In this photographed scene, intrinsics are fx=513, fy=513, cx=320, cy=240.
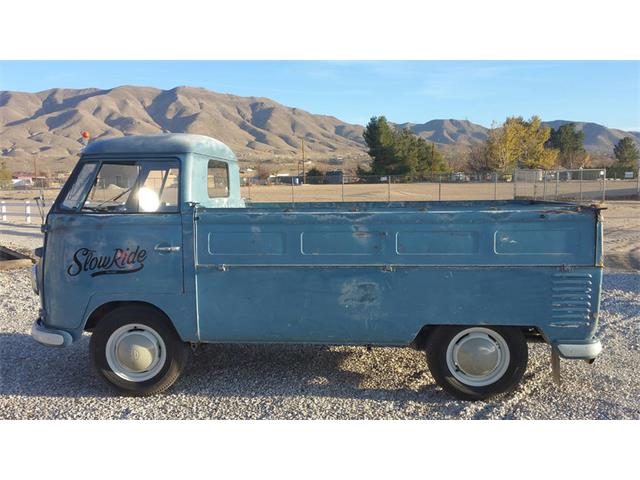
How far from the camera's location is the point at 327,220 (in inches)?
170

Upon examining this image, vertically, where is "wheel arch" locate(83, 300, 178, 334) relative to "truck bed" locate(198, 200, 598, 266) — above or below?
below

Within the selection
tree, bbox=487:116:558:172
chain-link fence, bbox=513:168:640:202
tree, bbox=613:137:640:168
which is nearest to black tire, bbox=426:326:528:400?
chain-link fence, bbox=513:168:640:202

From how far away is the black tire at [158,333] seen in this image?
4625 mm

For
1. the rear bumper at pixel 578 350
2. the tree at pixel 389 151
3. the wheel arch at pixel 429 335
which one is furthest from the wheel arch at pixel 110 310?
the tree at pixel 389 151

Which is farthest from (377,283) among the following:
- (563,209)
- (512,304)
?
(563,209)

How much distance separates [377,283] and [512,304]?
3.72ft

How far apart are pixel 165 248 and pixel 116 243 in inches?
17.2

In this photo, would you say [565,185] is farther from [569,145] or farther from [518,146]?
[569,145]

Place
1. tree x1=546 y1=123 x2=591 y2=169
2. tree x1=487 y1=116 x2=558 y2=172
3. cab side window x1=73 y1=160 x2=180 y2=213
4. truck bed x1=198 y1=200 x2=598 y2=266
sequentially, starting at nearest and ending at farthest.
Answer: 1. truck bed x1=198 y1=200 x2=598 y2=266
2. cab side window x1=73 y1=160 x2=180 y2=213
3. tree x1=487 y1=116 x2=558 y2=172
4. tree x1=546 y1=123 x2=591 y2=169

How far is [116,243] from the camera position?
4488 mm

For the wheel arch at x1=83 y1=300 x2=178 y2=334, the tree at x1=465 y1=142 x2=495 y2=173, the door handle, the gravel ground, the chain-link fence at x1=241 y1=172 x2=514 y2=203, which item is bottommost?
the gravel ground

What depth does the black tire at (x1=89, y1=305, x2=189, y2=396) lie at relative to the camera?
15.2 ft

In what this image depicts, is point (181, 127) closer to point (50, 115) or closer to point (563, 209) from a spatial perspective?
point (50, 115)

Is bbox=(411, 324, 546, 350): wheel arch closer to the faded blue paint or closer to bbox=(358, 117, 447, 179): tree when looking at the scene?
the faded blue paint
